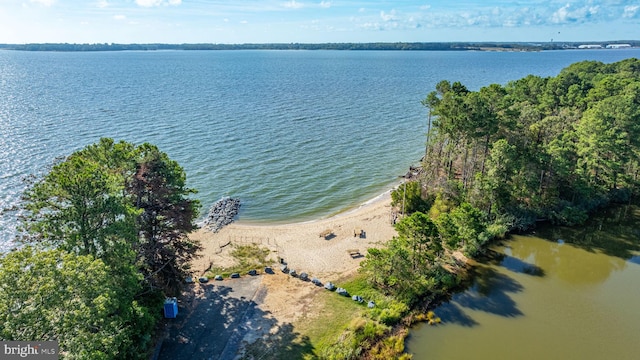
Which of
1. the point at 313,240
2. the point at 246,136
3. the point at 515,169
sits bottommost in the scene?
the point at 313,240

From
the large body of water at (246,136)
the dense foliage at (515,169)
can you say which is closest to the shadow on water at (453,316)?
the dense foliage at (515,169)

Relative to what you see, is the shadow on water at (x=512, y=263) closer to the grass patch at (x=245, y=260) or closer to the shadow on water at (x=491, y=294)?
the shadow on water at (x=491, y=294)

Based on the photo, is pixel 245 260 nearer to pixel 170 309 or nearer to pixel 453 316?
pixel 170 309

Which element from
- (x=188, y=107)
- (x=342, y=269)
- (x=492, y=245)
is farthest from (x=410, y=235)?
(x=188, y=107)

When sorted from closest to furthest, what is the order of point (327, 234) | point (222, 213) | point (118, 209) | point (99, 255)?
point (99, 255), point (118, 209), point (327, 234), point (222, 213)

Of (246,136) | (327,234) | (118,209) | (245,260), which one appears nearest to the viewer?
(118,209)

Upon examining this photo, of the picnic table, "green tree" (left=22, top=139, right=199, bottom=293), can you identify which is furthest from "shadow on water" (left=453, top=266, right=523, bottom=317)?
"green tree" (left=22, top=139, right=199, bottom=293)

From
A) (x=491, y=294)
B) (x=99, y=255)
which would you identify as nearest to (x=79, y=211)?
(x=99, y=255)
